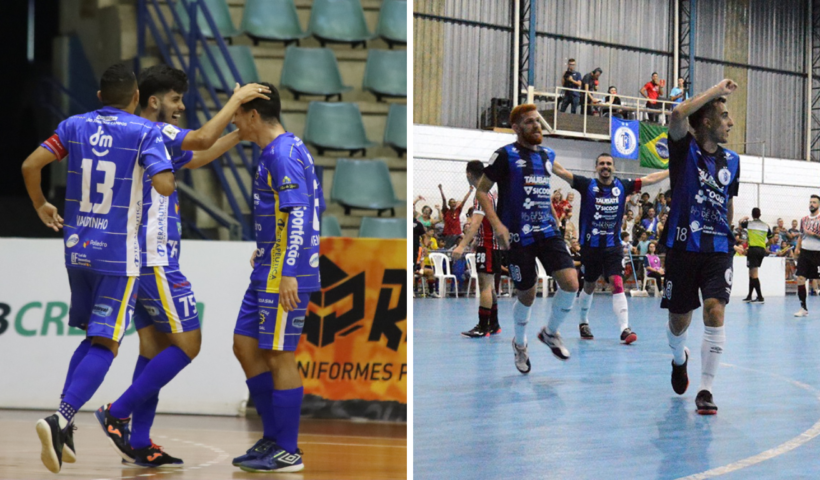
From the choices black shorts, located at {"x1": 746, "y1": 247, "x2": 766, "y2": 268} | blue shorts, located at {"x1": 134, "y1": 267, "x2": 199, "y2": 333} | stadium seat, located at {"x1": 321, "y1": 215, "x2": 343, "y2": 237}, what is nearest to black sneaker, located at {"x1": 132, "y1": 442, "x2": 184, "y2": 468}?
blue shorts, located at {"x1": 134, "y1": 267, "x2": 199, "y2": 333}

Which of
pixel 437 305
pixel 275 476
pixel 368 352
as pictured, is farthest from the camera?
pixel 437 305

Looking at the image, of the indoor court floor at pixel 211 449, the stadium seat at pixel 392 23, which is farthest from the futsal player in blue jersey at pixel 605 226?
the indoor court floor at pixel 211 449

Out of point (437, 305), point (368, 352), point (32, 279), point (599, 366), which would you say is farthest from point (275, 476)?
point (437, 305)

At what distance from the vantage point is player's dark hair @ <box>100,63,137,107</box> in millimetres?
3859

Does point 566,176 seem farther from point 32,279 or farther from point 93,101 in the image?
point 93,101

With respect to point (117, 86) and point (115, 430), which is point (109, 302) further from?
point (117, 86)

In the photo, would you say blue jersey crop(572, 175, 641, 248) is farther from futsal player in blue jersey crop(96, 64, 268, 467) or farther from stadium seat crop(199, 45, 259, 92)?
futsal player in blue jersey crop(96, 64, 268, 467)

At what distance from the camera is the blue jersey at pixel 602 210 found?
883 centimetres

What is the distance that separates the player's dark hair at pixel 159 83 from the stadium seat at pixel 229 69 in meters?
4.89

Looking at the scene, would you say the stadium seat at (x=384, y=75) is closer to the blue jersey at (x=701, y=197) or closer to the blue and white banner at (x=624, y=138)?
the blue jersey at (x=701, y=197)

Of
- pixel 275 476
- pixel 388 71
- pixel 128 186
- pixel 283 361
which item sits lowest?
pixel 275 476

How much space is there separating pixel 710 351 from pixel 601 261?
3.99 metres

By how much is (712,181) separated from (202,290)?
3567 millimetres

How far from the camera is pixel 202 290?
20.5 ft
